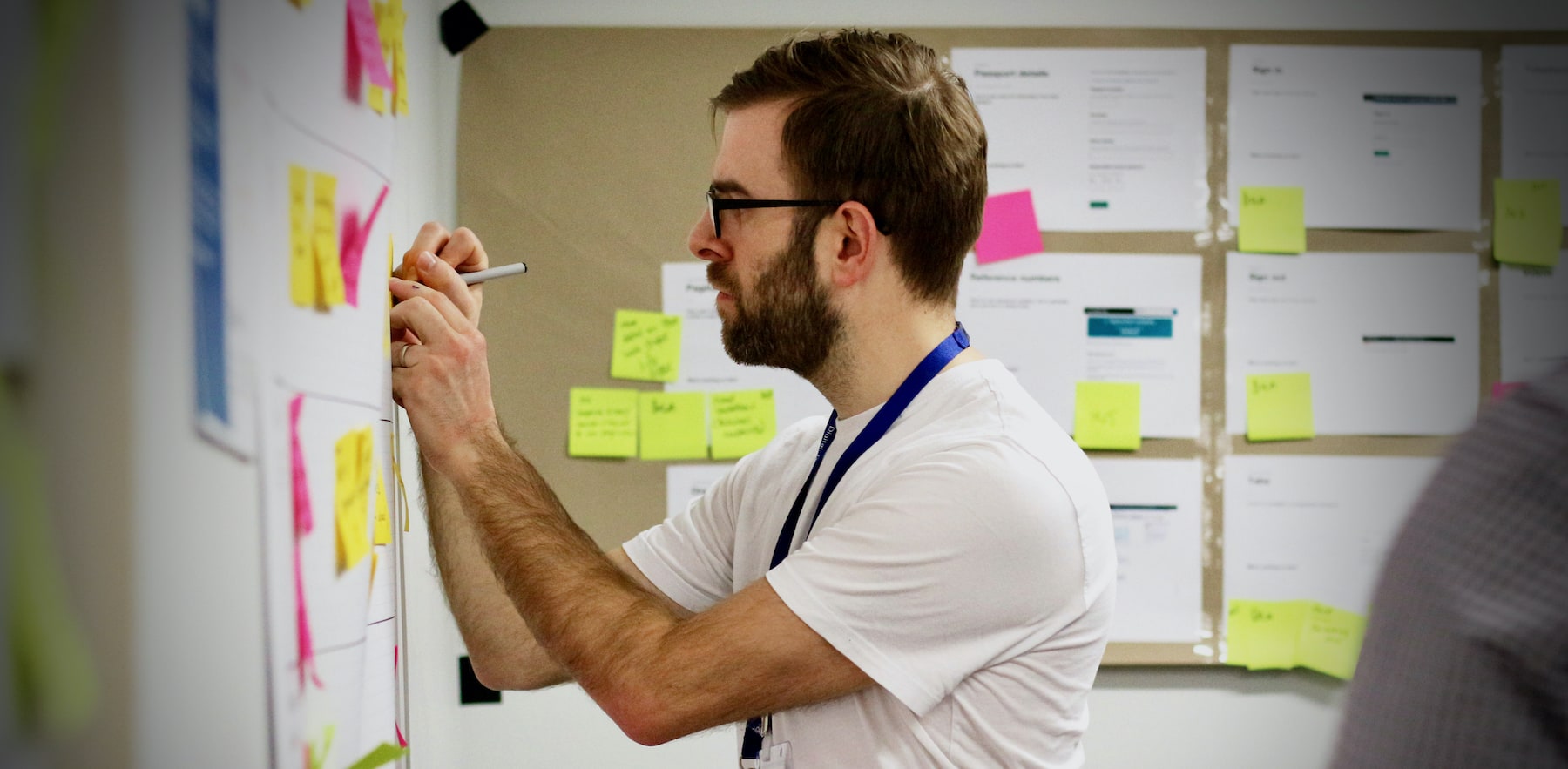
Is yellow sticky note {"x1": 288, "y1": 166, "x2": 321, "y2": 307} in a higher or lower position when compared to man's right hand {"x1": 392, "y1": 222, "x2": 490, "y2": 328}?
lower

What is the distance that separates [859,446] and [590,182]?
975 mm

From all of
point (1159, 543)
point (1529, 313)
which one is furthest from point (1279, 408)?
point (1529, 313)

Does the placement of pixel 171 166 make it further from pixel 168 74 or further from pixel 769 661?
pixel 769 661

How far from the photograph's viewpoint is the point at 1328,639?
1.84 meters

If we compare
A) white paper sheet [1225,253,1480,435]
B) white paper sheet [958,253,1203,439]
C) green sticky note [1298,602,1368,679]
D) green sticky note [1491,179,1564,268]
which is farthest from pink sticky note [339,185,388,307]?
green sticky note [1491,179,1564,268]

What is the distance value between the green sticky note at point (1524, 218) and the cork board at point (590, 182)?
0.51 meters

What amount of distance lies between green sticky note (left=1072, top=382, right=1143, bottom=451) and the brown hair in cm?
82


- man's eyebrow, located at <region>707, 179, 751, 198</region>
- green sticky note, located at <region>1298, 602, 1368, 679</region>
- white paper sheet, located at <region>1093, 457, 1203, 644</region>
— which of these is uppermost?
man's eyebrow, located at <region>707, 179, 751, 198</region>

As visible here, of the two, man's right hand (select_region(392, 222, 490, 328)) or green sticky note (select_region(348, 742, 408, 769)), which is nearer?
green sticky note (select_region(348, 742, 408, 769))

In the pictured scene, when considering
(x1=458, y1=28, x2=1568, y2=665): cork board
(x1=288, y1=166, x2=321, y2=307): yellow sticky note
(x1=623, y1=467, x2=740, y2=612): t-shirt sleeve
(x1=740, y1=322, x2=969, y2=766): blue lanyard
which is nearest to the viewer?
(x1=288, y1=166, x2=321, y2=307): yellow sticky note

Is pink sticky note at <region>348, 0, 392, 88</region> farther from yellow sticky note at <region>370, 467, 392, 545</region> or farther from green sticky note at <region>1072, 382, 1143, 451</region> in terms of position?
green sticky note at <region>1072, 382, 1143, 451</region>

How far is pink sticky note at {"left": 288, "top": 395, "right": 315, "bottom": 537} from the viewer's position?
0.46 m

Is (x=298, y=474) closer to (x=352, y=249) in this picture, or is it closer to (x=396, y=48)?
(x=352, y=249)

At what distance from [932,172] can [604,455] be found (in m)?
0.95
